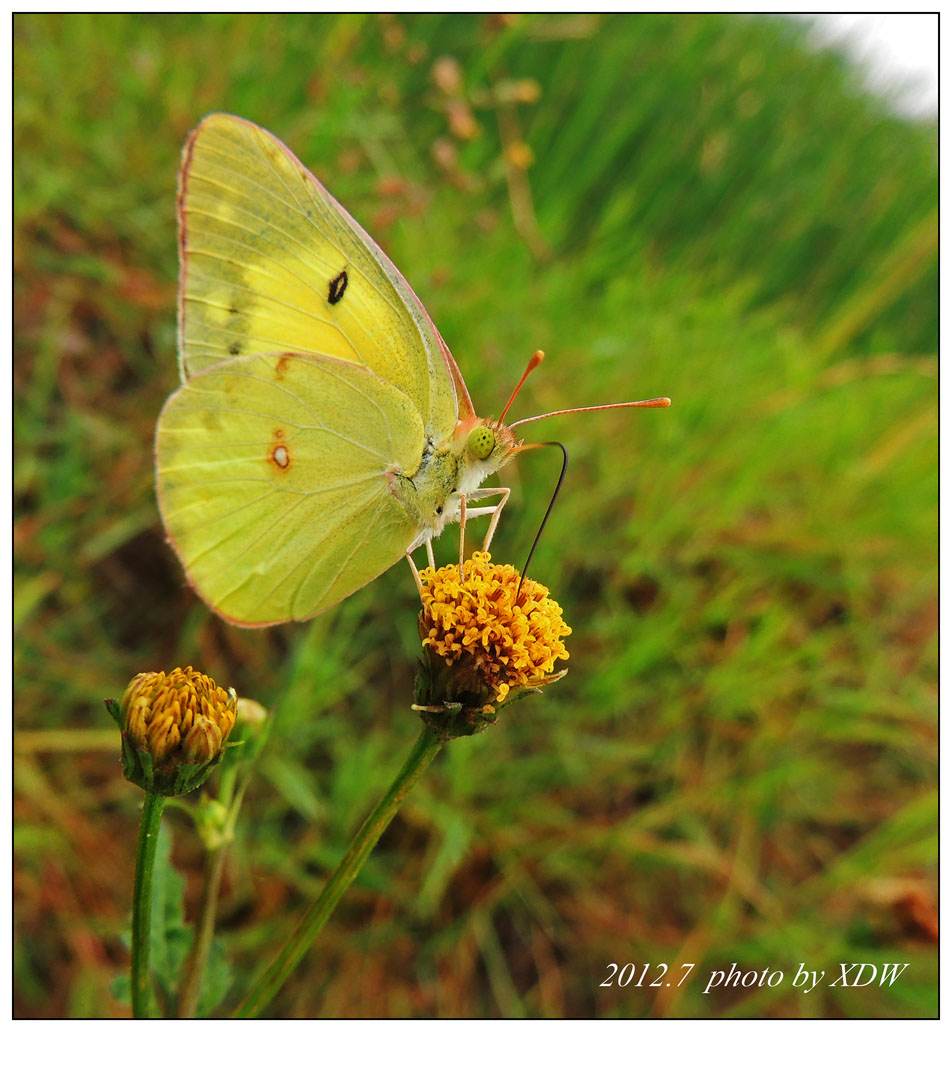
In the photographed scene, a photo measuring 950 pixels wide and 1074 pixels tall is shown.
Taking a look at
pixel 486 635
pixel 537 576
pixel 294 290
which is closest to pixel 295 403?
pixel 294 290

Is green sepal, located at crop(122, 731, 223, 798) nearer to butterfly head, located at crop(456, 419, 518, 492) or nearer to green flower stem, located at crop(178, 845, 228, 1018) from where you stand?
green flower stem, located at crop(178, 845, 228, 1018)

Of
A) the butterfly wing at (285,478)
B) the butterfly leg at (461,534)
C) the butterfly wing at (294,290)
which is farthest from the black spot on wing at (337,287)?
the butterfly leg at (461,534)

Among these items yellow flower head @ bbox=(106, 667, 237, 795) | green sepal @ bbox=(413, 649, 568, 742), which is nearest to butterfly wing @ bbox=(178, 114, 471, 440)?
green sepal @ bbox=(413, 649, 568, 742)

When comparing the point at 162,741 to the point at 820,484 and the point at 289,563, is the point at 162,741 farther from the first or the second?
the point at 820,484

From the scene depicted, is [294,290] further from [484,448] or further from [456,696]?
[456,696]

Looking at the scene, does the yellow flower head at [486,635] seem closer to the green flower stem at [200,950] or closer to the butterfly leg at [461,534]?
the butterfly leg at [461,534]
